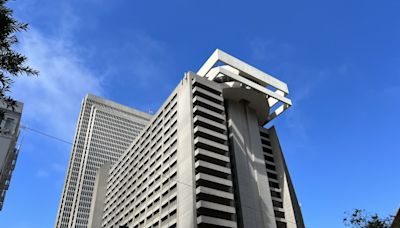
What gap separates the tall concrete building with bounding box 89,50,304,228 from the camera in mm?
56594

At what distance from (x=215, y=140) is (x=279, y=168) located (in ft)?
65.5

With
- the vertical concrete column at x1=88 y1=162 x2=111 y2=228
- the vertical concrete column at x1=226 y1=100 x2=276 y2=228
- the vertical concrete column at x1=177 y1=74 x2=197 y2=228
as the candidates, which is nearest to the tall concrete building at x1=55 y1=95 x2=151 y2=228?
the vertical concrete column at x1=88 y1=162 x2=111 y2=228

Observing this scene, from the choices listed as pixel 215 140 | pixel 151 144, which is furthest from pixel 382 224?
pixel 151 144

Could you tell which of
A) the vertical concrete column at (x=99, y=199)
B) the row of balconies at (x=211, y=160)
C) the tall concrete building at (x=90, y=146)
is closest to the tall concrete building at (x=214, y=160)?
the row of balconies at (x=211, y=160)

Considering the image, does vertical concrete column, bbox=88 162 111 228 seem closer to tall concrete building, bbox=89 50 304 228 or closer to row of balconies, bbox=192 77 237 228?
tall concrete building, bbox=89 50 304 228

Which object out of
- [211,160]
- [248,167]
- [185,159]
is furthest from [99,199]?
[248,167]

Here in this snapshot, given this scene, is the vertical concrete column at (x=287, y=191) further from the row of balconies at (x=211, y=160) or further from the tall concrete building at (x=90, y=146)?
the tall concrete building at (x=90, y=146)

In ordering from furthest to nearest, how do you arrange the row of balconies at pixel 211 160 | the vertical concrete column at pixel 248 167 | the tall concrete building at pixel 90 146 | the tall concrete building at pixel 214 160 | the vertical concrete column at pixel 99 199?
the tall concrete building at pixel 90 146 → the vertical concrete column at pixel 99 199 → the vertical concrete column at pixel 248 167 → the tall concrete building at pixel 214 160 → the row of balconies at pixel 211 160

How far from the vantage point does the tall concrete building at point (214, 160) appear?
56.6 m

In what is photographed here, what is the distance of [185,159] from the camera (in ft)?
196

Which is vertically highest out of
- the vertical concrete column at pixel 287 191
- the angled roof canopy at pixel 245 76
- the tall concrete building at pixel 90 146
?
the tall concrete building at pixel 90 146

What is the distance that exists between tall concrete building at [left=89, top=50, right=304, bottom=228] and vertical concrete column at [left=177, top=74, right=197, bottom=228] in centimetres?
17

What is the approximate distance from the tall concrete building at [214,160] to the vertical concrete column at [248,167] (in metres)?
0.21

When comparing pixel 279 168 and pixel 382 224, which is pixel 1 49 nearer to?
pixel 382 224
